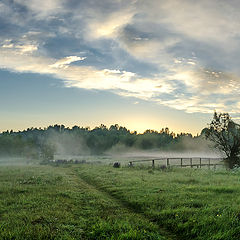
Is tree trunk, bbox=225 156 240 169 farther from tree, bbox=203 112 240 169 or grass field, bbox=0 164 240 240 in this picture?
grass field, bbox=0 164 240 240

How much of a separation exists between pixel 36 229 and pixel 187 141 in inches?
6243

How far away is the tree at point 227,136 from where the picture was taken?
36947 mm

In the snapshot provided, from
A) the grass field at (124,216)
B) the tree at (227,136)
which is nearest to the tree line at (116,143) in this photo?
the tree at (227,136)

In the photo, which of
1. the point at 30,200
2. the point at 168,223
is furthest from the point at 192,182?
the point at 30,200

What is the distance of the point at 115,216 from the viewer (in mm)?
11133

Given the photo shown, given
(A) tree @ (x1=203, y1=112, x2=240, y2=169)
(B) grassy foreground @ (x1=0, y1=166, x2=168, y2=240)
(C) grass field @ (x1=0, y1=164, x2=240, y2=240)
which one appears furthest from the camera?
(A) tree @ (x1=203, y1=112, x2=240, y2=169)

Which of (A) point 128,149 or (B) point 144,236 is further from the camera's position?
(A) point 128,149

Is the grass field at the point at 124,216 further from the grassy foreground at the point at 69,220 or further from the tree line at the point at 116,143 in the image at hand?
the tree line at the point at 116,143

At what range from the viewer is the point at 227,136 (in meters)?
38.0

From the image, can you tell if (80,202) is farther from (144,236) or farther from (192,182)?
(192,182)

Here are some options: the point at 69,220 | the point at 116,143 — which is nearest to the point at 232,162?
the point at 69,220

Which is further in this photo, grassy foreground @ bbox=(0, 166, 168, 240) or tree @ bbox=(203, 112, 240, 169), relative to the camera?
tree @ bbox=(203, 112, 240, 169)

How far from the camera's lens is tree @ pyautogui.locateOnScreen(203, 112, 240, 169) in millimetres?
36947

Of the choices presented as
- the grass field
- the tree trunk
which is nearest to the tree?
the tree trunk
